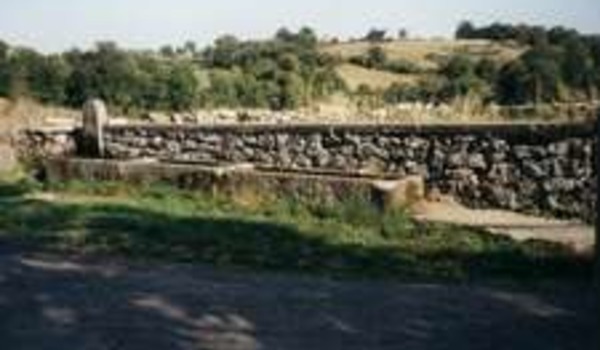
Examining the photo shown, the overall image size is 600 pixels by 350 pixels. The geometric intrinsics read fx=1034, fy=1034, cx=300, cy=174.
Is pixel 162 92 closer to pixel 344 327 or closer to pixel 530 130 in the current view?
pixel 530 130

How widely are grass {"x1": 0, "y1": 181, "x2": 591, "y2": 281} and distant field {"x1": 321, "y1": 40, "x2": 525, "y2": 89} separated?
17.1 metres

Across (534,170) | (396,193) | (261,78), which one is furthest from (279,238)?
(261,78)

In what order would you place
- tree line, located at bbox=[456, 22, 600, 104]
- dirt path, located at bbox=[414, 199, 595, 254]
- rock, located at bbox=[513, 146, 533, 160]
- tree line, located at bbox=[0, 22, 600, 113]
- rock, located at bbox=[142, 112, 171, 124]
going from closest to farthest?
dirt path, located at bbox=[414, 199, 595, 254] → rock, located at bbox=[513, 146, 533, 160] → rock, located at bbox=[142, 112, 171, 124] → tree line, located at bbox=[456, 22, 600, 104] → tree line, located at bbox=[0, 22, 600, 113]

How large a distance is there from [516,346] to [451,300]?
1.30 metres

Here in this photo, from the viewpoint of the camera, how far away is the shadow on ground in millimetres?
7293

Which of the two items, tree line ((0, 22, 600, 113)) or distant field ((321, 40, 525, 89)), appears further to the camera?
distant field ((321, 40, 525, 89))

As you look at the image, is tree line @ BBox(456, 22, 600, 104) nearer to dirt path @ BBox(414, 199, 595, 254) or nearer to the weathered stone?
dirt path @ BBox(414, 199, 595, 254)

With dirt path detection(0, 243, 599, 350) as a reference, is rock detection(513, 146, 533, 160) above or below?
above

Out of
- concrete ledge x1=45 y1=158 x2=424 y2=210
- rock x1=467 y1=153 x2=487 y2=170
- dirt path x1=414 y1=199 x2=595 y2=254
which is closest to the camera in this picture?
dirt path x1=414 y1=199 x2=595 y2=254

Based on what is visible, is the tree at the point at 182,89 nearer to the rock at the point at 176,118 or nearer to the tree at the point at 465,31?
the rock at the point at 176,118

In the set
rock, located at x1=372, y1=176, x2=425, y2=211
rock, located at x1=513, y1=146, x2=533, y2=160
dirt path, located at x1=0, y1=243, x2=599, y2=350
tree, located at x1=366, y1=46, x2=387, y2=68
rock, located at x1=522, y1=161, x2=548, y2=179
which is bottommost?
dirt path, located at x1=0, y1=243, x2=599, y2=350

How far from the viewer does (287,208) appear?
13.0 metres

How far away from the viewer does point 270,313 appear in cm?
790

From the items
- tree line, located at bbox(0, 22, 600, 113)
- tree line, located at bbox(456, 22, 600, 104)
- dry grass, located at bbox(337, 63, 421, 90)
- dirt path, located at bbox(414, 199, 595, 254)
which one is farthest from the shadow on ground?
dry grass, located at bbox(337, 63, 421, 90)
